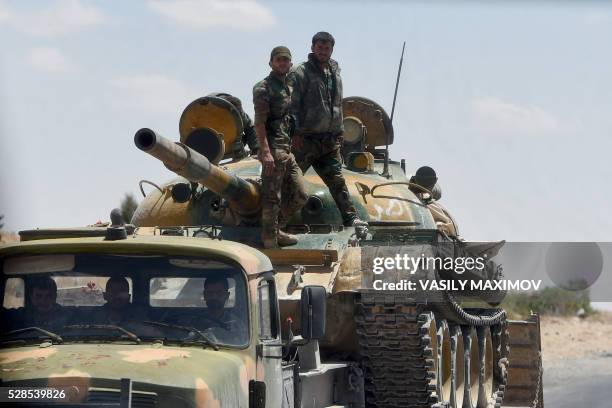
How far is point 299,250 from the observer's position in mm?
11703

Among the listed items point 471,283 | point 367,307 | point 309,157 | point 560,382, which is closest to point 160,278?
point 367,307

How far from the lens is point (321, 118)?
12664 millimetres

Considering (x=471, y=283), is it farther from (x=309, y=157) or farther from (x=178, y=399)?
(x=178, y=399)

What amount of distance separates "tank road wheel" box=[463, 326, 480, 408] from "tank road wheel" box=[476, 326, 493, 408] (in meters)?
0.04

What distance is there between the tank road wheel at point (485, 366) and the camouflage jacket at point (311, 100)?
2.72 meters

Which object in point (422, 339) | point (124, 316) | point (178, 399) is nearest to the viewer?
point (178, 399)

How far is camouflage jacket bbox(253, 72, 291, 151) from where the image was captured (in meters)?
11.9

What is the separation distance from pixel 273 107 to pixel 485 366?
382cm

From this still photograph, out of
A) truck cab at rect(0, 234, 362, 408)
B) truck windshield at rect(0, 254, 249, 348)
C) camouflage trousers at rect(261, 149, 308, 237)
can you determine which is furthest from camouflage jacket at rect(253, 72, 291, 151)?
truck windshield at rect(0, 254, 249, 348)

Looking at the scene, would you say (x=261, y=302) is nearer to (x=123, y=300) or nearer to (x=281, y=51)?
(x=123, y=300)

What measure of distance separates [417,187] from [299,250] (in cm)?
276

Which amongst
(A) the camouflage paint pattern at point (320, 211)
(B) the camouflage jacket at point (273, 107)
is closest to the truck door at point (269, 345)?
(B) the camouflage jacket at point (273, 107)

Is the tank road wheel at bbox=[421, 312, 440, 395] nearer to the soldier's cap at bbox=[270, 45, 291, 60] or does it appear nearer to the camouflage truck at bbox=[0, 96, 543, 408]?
the camouflage truck at bbox=[0, 96, 543, 408]

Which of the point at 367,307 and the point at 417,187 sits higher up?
the point at 417,187
